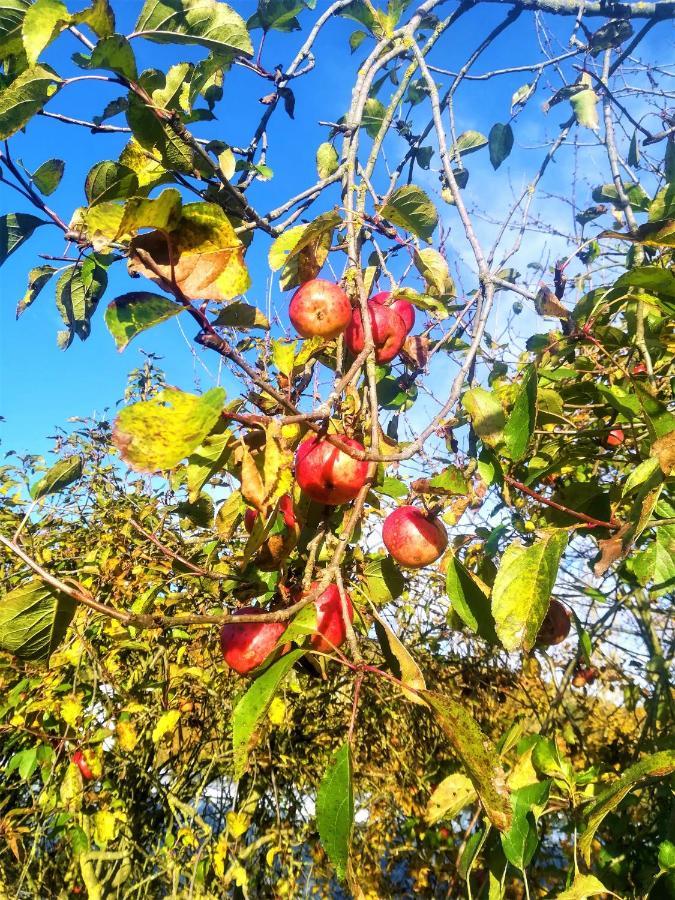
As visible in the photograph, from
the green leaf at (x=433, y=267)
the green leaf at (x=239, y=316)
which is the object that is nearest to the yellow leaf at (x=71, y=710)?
the green leaf at (x=239, y=316)

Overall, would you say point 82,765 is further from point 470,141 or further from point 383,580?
point 470,141

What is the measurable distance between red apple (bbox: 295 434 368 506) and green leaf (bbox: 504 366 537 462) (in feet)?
0.78

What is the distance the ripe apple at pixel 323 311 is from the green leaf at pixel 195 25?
1.22 ft

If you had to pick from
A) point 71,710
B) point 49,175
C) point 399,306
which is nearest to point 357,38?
point 399,306

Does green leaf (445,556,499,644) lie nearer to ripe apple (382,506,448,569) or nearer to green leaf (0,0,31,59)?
ripe apple (382,506,448,569)

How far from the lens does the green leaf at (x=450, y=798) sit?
3.29ft

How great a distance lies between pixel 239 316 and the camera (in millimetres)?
891

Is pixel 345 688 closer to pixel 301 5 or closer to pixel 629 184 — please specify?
pixel 629 184

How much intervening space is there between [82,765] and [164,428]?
1677 millimetres

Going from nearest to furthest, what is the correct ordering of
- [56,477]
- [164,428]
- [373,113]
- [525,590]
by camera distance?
[164,428] → [525,590] → [56,477] → [373,113]

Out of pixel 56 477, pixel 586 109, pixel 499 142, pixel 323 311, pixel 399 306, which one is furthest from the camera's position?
pixel 499 142

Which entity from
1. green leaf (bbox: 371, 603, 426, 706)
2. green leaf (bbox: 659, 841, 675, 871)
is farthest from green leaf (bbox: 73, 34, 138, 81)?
green leaf (bbox: 659, 841, 675, 871)

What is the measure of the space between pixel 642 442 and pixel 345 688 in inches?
77.0

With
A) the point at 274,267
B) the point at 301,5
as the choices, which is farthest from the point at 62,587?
the point at 301,5
